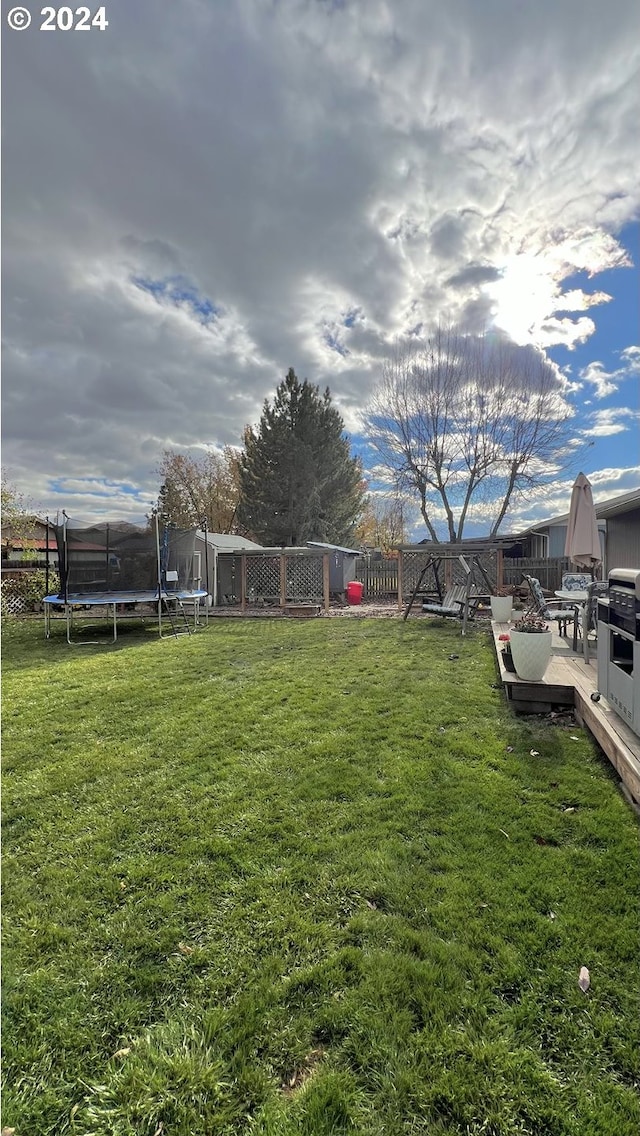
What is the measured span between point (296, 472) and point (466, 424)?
8144mm

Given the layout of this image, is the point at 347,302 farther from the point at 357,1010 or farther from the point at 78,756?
the point at 357,1010

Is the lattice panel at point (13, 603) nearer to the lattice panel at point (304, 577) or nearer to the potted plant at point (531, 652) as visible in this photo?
the lattice panel at point (304, 577)

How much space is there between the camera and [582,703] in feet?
11.4

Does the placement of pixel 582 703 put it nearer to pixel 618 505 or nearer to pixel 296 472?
pixel 618 505

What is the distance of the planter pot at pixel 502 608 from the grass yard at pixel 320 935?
182 inches

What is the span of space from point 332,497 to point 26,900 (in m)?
21.6

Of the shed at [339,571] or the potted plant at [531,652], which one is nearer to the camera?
the potted plant at [531,652]

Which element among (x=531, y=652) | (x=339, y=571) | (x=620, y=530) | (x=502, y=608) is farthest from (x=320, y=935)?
(x=339, y=571)

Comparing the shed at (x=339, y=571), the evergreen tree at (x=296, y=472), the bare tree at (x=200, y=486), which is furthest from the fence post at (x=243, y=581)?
the bare tree at (x=200, y=486)

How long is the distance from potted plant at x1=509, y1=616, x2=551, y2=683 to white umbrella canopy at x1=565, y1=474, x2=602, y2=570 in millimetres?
2257

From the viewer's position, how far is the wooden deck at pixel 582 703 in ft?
8.13

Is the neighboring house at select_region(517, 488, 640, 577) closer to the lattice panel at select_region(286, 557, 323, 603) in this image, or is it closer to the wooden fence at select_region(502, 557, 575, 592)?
the wooden fence at select_region(502, 557, 575, 592)
